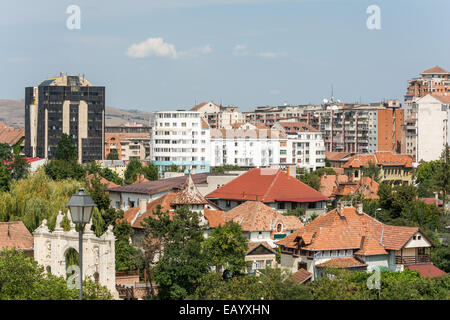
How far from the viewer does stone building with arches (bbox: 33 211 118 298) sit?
36.3 meters

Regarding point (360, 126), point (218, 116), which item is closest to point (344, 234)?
point (360, 126)

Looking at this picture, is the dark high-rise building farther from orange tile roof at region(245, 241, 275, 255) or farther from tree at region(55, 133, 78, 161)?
orange tile roof at region(245, 241, 275, 255)

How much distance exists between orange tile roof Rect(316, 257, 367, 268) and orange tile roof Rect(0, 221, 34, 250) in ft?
48.8

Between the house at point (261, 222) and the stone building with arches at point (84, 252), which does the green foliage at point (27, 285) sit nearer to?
the stone building with arches at point (84, 252)

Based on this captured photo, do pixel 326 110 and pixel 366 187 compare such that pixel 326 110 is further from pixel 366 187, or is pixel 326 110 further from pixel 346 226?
pixel 346 226

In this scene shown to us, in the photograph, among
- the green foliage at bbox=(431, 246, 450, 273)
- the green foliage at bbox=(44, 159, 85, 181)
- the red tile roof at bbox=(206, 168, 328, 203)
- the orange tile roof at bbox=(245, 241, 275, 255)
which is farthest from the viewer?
the green foliage at bbox=(44, 159, 85, 181)

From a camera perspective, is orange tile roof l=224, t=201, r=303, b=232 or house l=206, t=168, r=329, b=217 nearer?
orange tile roof l=224, t=201, r=303, b=232

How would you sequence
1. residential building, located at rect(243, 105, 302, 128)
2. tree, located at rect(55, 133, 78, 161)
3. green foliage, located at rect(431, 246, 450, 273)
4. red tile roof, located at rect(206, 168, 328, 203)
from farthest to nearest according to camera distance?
1. residential building, located at rect(243, 105, 302, 128)
2. tree, located at rect(55, 133, 78, 161)
3. red tile roof, located at rect(206, 168, 328, 203)
4. green foliage, located at rect(431, 246, 450, 273)

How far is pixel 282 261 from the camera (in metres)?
44.4

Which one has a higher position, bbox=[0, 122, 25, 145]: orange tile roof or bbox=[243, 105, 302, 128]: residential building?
bbox=[243, 105, 302, 128]: residential building

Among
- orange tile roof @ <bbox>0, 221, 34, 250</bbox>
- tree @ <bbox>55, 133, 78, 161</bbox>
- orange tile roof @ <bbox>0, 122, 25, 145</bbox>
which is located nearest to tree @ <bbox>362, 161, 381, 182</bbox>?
tree @ <bbox>55, 133, 78, 161</bbox>

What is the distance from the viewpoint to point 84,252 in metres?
37.3

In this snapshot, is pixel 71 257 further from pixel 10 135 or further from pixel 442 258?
pixel 10 135

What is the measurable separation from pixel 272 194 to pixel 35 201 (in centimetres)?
1916
